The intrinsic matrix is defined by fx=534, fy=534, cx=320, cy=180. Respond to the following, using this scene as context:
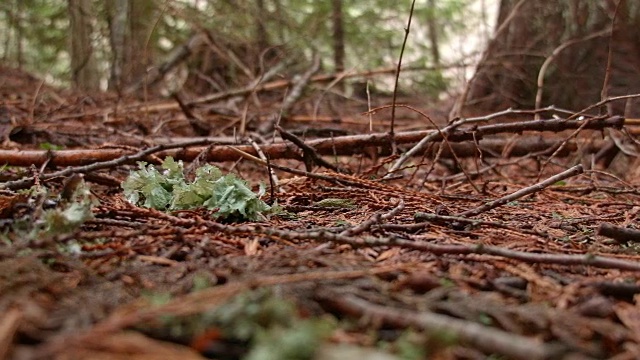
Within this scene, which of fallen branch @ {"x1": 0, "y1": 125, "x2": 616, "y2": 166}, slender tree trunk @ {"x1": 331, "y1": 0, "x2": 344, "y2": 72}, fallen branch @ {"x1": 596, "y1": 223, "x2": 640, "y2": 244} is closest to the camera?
fallen branch @ {"x1": 596, "y1": 223, "x2": 640, "y2": 244}

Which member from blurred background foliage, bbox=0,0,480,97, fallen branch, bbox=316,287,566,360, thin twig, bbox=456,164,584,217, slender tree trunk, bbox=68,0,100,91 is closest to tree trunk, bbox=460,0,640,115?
blurred background foliage, bbox=0,0,480,97

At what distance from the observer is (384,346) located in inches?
37.9

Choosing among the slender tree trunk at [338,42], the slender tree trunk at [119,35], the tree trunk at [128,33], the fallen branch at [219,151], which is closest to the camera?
the fallen branch at [219,151]

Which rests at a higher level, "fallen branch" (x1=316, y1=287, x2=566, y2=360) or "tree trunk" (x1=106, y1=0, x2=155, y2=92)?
"tree trunk" (x1=106, y1=0, x2=155, y2=92)

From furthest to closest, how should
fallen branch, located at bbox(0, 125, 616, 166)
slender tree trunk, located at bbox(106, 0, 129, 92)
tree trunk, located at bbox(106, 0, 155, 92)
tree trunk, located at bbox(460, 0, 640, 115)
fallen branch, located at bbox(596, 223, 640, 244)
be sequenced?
slender tree trunk, located at bbox(106, 0, 129, 92)
tree trunk, located at bbox(106, 0, 155, 92)
tree trunk, located at bbox(460, 0, 640, 115)
fallen branch, located at bbox(0, 125, 616, 166)
fallen branch, located at bbox(596, 223, 640, 244)

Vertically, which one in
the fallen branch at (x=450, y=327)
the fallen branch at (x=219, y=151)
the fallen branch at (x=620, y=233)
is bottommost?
the fallen branch at (x=620, y=233)

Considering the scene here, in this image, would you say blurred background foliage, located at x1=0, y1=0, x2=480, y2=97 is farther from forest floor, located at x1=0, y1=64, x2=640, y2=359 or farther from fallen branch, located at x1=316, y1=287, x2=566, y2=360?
fallen branch, located at x1=316, y1=287, x2=566, y2=360

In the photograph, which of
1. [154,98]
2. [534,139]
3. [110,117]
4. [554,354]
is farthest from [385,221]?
[154,98]

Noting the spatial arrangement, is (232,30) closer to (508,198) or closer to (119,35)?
(119,35)

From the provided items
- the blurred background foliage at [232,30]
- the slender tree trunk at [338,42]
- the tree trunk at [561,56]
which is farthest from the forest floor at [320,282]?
the slender tree trunk at [338,42]

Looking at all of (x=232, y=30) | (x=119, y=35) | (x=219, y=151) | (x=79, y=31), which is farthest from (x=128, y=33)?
(x=219, y=151)

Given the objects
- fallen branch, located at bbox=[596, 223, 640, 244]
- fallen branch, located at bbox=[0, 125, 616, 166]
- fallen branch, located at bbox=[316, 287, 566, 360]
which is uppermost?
fallen branch, located at bbox=[0, 125, 616, 166]

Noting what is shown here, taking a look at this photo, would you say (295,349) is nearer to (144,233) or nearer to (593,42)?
(144,233)

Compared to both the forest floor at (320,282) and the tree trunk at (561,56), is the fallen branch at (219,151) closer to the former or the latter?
the forest floor at (320,282)
